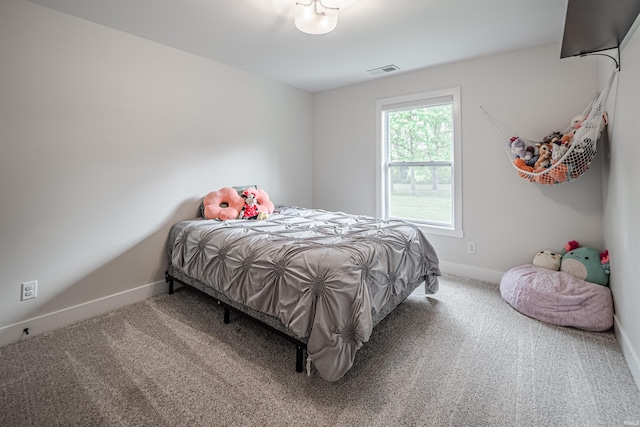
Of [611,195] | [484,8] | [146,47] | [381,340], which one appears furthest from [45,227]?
[611,195]

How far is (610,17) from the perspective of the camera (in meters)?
1.56

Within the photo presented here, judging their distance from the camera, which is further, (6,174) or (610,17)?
(6,174)

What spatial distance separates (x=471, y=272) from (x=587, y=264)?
1.03 meters

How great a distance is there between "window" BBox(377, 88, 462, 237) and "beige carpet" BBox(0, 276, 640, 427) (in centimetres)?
147

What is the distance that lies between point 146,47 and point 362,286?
9.56 feet

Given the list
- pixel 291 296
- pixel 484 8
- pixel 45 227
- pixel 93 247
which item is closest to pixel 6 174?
pixel 45 227

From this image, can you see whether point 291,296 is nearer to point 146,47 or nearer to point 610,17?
point 610,17

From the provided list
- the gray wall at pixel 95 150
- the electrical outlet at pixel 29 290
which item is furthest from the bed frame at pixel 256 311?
the electrical outlet at pixel 29 290

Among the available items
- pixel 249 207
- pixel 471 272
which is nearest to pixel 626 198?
pixel 471 272

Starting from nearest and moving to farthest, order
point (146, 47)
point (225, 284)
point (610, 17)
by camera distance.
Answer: point (610, 17) → point (225, 284) → point (146, 47)

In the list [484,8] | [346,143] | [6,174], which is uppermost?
[484,8]

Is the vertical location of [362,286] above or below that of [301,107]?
below

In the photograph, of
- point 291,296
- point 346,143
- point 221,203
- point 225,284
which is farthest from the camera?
point 346,143

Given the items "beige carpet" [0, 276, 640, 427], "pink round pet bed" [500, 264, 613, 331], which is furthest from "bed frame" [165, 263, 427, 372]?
"pink round pet bed" [500, 264, 613, 331]
